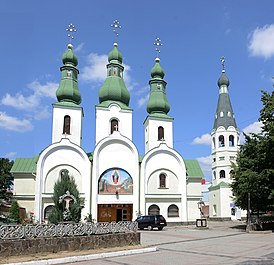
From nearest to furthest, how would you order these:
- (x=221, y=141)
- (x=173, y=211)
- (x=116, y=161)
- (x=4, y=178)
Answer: (x=116, y=161)
(x=173, y=211)
(x=4, y=178)
(x=221, y=141)

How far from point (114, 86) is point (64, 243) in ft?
93.6

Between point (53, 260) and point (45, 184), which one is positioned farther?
point (45, 184)

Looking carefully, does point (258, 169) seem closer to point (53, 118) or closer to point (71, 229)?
point (71, 229)

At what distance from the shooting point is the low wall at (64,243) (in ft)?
36.6

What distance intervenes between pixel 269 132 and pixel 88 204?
18062mm

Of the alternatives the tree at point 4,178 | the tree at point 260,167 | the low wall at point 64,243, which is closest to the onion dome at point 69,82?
the tree at point 4,178

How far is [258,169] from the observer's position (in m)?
27.0

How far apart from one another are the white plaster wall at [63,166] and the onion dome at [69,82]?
19.1ft

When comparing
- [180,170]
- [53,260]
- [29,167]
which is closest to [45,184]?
[29,167]

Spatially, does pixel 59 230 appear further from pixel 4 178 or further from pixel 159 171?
pixel 4 178

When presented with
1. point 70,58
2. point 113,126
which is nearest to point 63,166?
point 113,126

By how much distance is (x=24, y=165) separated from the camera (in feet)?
118

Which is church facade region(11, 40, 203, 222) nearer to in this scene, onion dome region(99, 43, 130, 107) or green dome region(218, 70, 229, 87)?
onion dome region(99, 43, 130, 107)

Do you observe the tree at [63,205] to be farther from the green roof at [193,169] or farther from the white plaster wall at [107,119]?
the green roof at [193,169]
